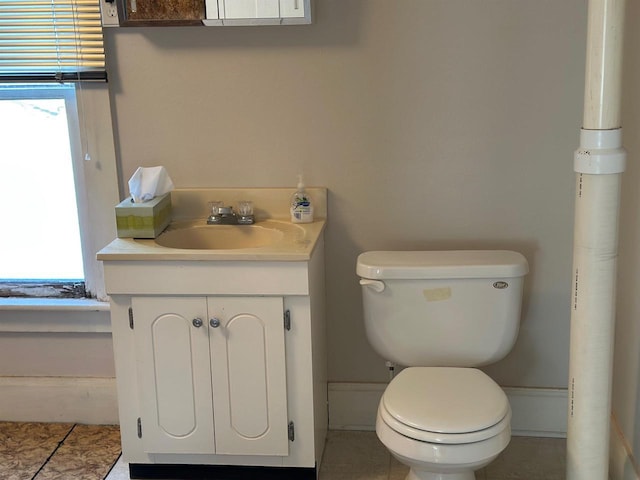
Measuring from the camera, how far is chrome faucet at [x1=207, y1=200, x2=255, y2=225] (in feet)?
9.47

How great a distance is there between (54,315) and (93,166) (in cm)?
58

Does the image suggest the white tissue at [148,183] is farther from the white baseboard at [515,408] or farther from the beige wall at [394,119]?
the white baseboard at [515,408]

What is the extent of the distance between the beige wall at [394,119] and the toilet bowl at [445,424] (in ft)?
2.02

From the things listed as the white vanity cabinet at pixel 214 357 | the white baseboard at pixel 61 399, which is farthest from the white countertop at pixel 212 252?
the white baseboard at pixel 61 399

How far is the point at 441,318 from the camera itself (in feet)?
8.88

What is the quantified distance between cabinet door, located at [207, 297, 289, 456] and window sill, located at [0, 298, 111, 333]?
0.66m

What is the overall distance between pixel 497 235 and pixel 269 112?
89 centimetres

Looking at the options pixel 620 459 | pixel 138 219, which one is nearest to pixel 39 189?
pixel 138 219

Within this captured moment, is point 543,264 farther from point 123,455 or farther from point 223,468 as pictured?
point 123,455

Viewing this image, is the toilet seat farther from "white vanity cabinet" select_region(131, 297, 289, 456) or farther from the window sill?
the window sill

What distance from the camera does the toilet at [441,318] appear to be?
8.22 ft

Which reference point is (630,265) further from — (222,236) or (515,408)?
(222,236)

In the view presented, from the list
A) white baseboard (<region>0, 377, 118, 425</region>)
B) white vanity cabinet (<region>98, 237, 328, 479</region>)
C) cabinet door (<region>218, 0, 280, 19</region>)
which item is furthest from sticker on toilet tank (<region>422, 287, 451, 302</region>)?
white baseboard (<region>0, 377, 118, 425</region>)

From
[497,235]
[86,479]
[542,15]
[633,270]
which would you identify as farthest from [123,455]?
[542,15]
